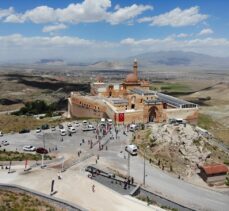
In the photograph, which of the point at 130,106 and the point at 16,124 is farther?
the point at 130,106

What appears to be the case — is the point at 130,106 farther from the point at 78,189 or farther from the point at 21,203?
the point at 21,203

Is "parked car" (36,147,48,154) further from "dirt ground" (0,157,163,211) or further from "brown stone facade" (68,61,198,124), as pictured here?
"brown stone facade" (68,61,198,124)

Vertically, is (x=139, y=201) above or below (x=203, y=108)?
above

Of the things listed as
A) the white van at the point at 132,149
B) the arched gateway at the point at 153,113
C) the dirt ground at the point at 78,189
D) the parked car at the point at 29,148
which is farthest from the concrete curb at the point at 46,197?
the arched gateway at the point at 153,113

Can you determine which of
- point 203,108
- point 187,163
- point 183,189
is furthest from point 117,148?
point 203,108

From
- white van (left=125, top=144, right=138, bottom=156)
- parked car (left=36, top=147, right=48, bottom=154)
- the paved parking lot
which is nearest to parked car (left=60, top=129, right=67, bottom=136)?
Answer: the paved parking lot

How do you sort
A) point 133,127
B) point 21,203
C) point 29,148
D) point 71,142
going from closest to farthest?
point 21,203 < point 29,148 < point 71,142 < point 133,127

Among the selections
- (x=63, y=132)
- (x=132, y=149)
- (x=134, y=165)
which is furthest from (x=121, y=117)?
(x=134, y=165)

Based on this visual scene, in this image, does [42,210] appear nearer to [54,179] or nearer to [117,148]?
[54,179]
